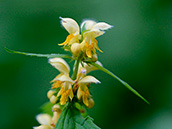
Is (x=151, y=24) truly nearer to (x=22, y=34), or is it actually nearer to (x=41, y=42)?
(x=41, y=42)

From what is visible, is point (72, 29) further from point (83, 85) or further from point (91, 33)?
point (83, 85)

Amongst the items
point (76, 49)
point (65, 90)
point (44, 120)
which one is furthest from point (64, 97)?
point (44, 120)

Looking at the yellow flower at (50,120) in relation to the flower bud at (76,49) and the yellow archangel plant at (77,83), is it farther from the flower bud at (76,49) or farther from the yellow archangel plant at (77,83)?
the flower bud at (76,49)

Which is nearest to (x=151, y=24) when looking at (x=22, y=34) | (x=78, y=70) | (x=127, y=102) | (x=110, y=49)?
(x=110, y=49)

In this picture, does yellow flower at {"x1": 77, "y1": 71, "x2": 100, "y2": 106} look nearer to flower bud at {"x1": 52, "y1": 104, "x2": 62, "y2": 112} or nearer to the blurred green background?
flower bud at {"x1": 52, "y1": 104, "x2": 62, "y2": 112}

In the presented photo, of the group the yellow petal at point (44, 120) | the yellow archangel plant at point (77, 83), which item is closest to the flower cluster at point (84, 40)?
the yellow archangel plant at point (77, 83)

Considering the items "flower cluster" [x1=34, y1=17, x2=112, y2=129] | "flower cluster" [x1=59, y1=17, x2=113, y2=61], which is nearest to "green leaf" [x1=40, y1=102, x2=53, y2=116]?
"flower cluster" [x1=34, y1=17, x2=112, y2=129]
